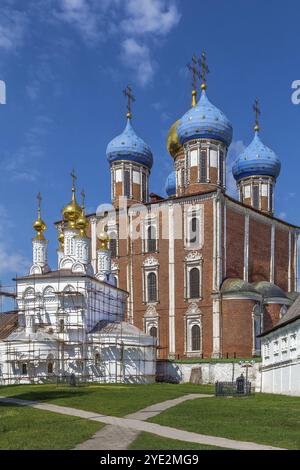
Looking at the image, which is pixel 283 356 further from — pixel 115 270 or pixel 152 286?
pixel 115 270

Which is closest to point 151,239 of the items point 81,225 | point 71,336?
point 81,225

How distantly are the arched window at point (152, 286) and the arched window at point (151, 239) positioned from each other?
1.85 metres

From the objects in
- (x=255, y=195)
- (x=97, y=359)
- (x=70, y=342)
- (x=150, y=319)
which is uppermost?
(x=255, y=195)

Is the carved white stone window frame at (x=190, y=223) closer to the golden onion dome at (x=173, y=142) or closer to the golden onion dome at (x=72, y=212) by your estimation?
the golden onion dome at (x=72, y=212)

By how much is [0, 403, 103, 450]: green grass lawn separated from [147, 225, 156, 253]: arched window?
28407 millimetres

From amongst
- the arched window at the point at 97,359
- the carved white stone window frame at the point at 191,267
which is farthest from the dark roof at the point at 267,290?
the arched window at the point at 97,359

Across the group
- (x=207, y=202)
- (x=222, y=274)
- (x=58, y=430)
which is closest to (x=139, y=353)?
(x=222, y=274)

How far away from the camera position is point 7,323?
1742 inches

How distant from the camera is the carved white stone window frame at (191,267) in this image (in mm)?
44281

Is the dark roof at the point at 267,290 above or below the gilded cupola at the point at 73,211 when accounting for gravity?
below

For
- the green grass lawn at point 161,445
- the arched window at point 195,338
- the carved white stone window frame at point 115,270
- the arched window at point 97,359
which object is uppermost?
the carved white stone window frame at point 115,270

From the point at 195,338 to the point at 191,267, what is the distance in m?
4.94

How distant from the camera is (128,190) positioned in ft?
174

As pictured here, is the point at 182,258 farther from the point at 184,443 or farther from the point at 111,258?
the point at 184,443
